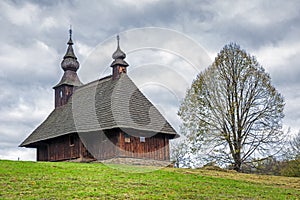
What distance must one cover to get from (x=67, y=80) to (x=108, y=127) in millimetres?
12344

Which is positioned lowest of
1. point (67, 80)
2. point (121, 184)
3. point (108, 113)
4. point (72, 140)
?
point (121, 184)

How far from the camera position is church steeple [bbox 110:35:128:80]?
34000 mm

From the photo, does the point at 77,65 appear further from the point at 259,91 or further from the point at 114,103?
the point at 259,91

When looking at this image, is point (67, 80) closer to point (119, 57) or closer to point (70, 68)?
point (70, 68)

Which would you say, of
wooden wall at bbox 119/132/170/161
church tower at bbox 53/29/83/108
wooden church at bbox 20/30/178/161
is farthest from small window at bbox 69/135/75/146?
church tower at bbox 53/29/83/108

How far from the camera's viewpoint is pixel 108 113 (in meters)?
30.2

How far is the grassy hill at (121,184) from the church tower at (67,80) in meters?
16.0

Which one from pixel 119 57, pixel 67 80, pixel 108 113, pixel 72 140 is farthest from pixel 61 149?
pixel 67 80

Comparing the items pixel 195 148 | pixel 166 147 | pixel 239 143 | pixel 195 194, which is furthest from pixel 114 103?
pixel 195 194

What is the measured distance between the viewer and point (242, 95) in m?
34.2

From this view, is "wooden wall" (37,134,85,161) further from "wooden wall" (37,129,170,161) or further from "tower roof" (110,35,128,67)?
"tower roof" (110,35,128,67)

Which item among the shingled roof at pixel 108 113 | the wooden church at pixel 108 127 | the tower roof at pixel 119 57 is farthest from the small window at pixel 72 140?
the tower roof at pixel 119 57

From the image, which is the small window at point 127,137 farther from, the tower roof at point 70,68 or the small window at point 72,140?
the tower roof at point 70,68

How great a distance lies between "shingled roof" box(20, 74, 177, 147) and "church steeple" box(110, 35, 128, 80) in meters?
0.52
